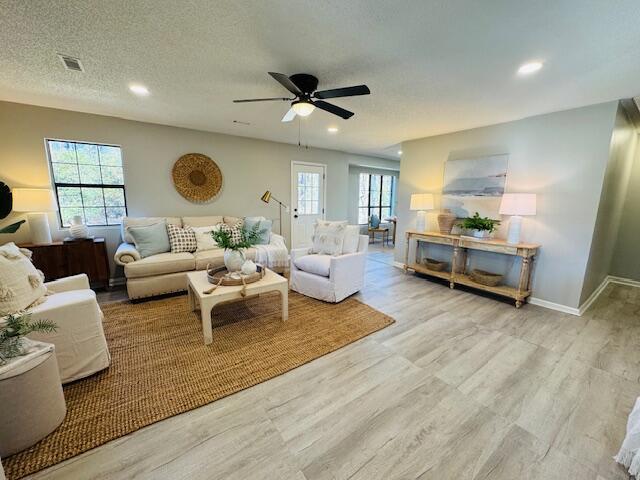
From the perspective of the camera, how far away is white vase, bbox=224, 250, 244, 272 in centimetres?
262

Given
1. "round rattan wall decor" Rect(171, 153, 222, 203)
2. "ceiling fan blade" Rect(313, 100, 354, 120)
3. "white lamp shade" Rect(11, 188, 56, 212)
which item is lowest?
"white lamp shade" Rect(11, 188, 56, 212)

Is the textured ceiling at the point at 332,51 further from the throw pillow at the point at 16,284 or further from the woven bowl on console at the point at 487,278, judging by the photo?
the woven bowl on console at the point at 487,278

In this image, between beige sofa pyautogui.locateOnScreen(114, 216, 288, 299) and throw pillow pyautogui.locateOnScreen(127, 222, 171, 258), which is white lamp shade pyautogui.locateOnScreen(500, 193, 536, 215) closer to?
beige sofa pyautogui.locateOnScreen(114, 216, 288, 299)

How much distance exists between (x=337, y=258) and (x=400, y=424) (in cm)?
178

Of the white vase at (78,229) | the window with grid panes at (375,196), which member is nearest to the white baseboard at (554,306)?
the window with grid panes at (375,196)

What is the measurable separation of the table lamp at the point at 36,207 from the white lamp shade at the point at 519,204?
555cm

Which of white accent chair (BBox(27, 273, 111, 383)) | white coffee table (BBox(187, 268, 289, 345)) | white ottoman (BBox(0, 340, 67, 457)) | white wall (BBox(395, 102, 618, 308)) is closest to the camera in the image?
white ottoman (BBox(0, 340, 67, 457))

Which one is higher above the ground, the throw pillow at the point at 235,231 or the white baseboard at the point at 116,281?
the throw pillow at the point at 235,231

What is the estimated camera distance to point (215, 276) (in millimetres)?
2635

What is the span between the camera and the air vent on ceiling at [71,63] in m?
1.97

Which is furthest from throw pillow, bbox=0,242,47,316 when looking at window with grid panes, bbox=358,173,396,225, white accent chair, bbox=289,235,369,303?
window with grid panes, bbox=358,173,396,225

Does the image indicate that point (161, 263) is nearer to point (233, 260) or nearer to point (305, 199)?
point (233, 260)

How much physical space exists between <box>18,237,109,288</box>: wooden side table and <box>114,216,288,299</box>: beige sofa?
31cm

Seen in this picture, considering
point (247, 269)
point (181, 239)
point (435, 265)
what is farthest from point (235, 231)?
point (435, 265)
